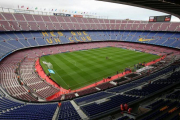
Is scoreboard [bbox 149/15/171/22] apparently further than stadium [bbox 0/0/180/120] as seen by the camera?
Yes

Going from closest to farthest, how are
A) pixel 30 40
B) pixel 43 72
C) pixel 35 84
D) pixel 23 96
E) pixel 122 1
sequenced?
pixel 122 1 → pixel 23 96 → pixel 35 84 → pixel 43 72 → pixel 30 40

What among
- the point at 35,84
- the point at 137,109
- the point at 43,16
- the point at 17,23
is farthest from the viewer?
the point at 43,16

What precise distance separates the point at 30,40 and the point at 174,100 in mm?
47997

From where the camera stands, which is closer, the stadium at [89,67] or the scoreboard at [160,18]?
the stadium at [89,67]

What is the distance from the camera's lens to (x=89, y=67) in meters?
28.1

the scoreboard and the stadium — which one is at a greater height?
the scoreboard

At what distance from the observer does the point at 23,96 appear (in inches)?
625

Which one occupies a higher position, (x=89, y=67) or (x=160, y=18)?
(x=160, y=18)

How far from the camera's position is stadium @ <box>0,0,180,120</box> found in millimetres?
10055

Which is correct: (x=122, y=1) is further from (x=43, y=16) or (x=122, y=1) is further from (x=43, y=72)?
(x=43, y=16)

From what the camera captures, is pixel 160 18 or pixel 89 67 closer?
pixel 89 67

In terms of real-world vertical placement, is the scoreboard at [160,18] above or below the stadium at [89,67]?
above

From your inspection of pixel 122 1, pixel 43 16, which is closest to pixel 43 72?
pixel 122 1

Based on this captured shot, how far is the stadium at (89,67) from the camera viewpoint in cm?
1005
